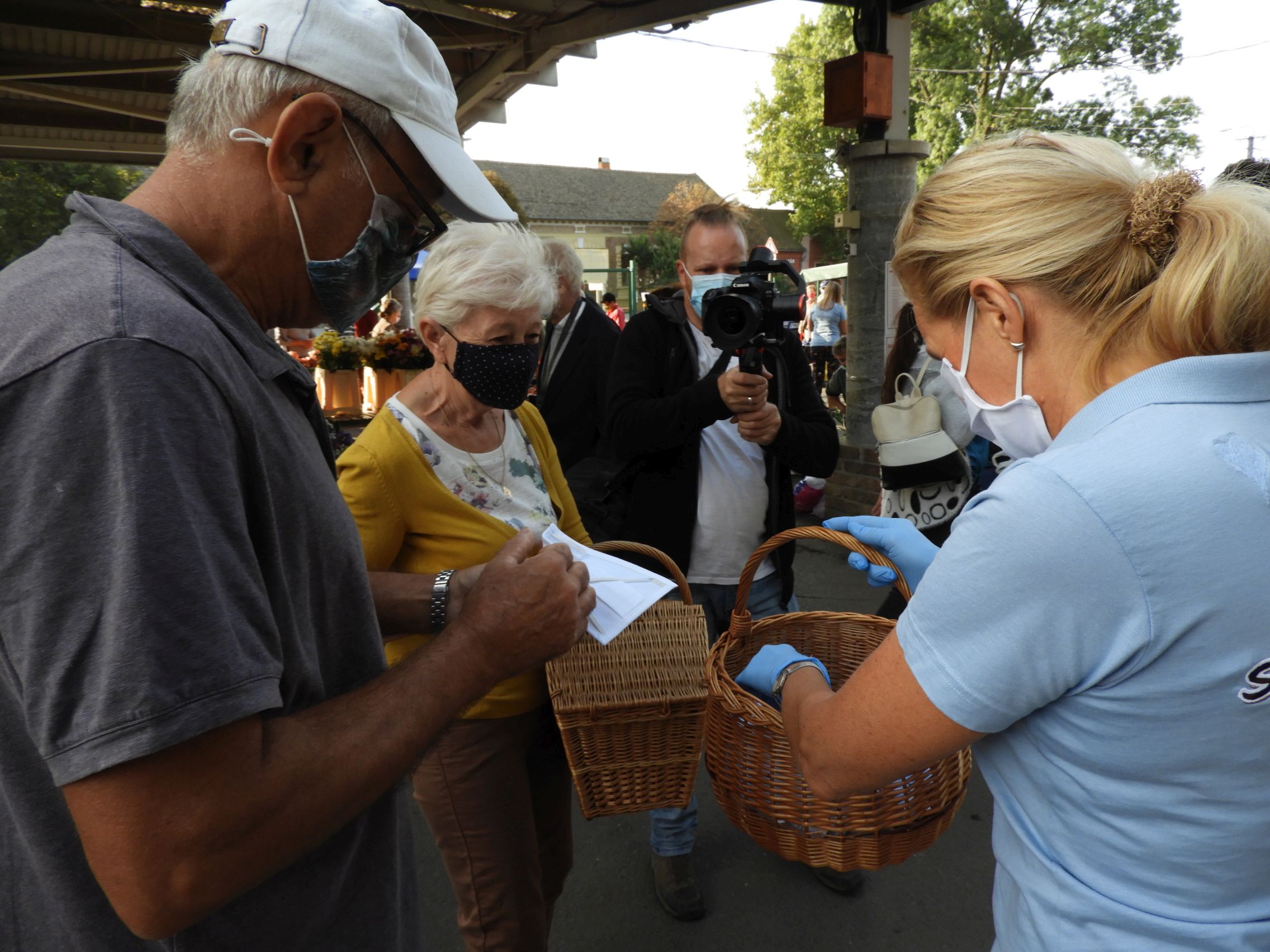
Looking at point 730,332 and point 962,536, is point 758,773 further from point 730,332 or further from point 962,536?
point 730,332

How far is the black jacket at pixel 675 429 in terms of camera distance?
2537mm

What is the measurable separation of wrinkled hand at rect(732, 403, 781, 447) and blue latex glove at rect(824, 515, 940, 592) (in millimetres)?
771

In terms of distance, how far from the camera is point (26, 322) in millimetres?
690

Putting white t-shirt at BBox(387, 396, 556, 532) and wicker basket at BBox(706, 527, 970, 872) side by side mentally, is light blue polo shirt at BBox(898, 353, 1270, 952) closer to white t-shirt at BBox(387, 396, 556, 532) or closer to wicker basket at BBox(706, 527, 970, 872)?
wicker basket at BBox(706, 527, 970, 872)

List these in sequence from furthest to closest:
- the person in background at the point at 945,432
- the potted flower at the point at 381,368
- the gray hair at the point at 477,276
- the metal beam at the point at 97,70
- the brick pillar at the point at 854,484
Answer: the brick pillar at the point at 854,484 → the metal beam at the point at 97,70 → the potted flower at the point at 381,368 → the person in background at the point at 945,432 → the gray hair at the point at 477,276

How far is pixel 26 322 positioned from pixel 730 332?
192cm

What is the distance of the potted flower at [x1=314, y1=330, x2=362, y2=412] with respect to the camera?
14.8 ft

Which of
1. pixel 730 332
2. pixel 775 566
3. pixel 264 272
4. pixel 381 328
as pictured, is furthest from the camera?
pixel 381 328

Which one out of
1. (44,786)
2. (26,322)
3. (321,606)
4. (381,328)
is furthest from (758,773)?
(381,328)

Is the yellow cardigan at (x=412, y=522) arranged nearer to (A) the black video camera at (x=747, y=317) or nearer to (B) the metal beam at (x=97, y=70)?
(A) the black video camera at (x=747, y=317)

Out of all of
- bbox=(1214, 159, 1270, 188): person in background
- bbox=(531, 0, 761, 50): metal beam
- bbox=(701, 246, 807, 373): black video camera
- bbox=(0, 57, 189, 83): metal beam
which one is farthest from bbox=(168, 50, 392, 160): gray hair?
bbox=(0, 57, 189, 83): metal beam

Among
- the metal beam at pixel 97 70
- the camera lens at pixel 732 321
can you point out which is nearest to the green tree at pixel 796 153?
the metal beam at pixel 97 70

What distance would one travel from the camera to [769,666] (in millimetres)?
1446

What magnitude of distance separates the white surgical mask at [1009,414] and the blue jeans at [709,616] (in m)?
1.33
